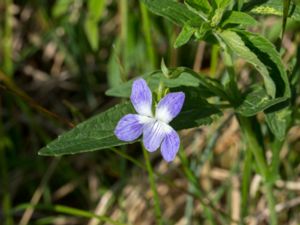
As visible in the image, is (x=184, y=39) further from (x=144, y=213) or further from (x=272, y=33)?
(x=144, y=213)

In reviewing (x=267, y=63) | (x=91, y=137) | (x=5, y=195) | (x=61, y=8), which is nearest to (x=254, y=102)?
(x=267, y=63)

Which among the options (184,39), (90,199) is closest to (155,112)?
(184,39)

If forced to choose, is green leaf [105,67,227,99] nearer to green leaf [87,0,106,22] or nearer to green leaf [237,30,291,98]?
green leaf [237,30,291,98]

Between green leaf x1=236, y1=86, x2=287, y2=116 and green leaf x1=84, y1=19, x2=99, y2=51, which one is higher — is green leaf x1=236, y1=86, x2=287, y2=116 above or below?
above

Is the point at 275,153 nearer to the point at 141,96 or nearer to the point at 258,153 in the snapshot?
the point at 258,153

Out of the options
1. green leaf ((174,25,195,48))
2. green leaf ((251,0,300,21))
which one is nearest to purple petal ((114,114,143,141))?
green leaf ((174,25,195,48))

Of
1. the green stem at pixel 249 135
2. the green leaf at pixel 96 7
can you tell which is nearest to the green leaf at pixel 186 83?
the green stem at pixel 249 135

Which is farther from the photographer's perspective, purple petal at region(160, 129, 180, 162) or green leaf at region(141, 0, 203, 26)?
green leaf at region(141, 0, 203, 26)
